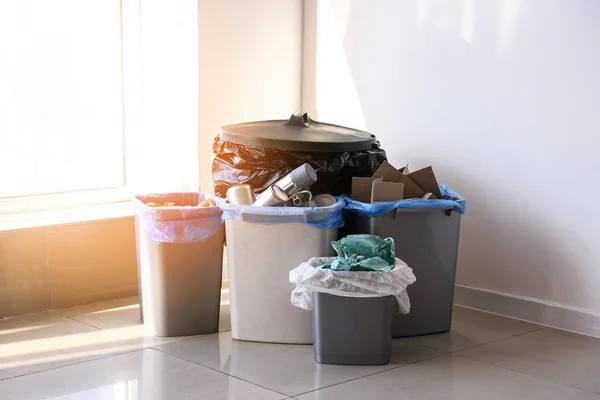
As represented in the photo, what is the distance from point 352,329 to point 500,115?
3.73ft

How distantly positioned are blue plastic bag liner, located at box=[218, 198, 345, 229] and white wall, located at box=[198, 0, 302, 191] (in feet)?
2.66

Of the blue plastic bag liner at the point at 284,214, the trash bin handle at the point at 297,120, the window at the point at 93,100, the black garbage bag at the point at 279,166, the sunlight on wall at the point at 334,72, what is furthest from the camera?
the sunlight on wall at the point at 334,72

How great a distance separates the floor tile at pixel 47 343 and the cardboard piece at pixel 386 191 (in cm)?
98

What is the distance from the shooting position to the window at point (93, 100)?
3387 mm

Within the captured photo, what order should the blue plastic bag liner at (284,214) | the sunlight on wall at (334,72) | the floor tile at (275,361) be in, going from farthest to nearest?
1. the sunlight on wall at (334,72)
2. the blue plastic bag liner at (284,214)
3. the floor tile at (275,361)

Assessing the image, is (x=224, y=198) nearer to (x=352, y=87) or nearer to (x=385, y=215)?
(x=385, y=215)

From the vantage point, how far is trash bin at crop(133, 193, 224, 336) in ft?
9.48

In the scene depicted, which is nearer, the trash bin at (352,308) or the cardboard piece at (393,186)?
the trash bin at (352,308)

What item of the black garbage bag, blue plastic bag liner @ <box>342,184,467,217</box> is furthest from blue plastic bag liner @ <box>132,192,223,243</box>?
blue plastic bag liner @ <box>342,184,467,217</box>

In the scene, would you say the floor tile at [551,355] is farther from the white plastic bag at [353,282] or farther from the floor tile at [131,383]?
the floor tile at [131,383]

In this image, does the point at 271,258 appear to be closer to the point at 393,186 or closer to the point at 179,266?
the point at 179,266

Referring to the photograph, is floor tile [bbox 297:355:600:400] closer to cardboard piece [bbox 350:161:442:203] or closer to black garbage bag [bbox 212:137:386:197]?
cardboard piece [bbox 350:161:442:203]

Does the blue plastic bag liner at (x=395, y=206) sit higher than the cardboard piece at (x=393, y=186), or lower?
lower

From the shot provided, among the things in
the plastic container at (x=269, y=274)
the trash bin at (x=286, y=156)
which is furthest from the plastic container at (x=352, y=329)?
the trash bin at (x=286, y=156)
